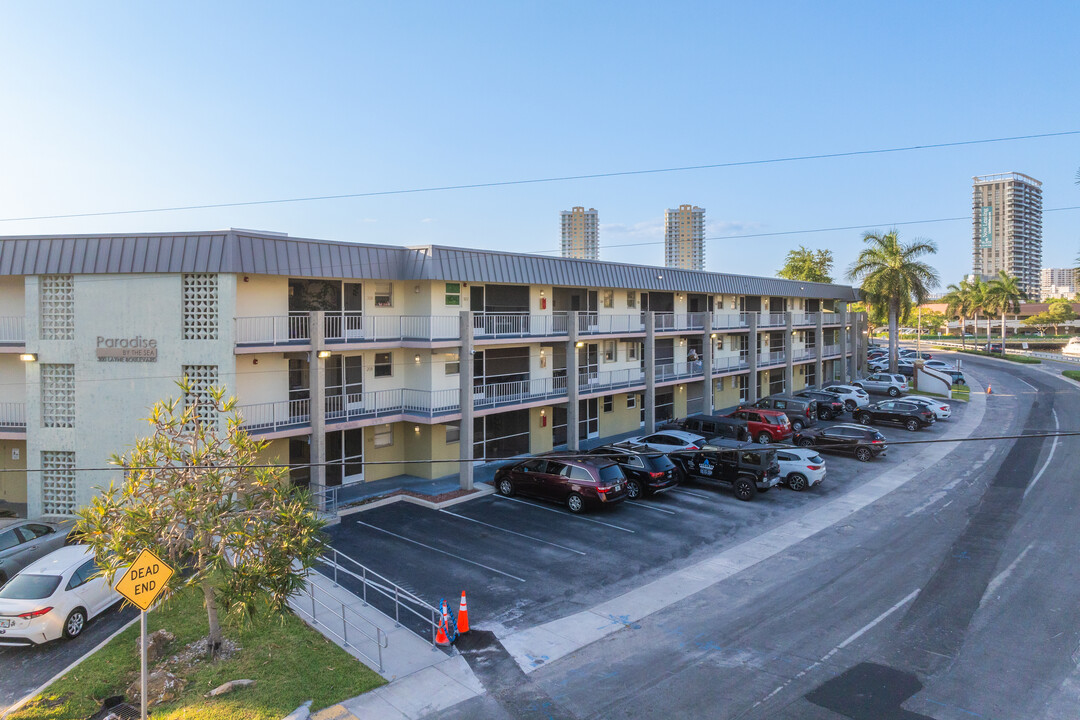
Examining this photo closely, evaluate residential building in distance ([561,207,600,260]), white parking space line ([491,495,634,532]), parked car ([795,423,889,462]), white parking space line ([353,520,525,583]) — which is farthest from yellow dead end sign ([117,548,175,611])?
residential building in distance ([561,207,600,260])

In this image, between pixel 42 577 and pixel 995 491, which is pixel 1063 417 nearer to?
pixel 995 491

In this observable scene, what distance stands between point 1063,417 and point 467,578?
36.9 m

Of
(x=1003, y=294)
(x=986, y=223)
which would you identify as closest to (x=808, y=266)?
(x=1003, y=294)

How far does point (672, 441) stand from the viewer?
25.5 metres

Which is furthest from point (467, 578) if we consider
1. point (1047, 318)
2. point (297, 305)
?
point (1047, 318)

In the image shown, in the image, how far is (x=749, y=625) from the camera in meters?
12.3

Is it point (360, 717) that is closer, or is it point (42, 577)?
point (360, 717)

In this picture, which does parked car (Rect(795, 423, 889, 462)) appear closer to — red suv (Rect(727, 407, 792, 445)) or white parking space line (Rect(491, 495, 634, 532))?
red suv (Rect(727, 407, 792, 445))

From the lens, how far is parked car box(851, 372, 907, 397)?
4588 centimetres

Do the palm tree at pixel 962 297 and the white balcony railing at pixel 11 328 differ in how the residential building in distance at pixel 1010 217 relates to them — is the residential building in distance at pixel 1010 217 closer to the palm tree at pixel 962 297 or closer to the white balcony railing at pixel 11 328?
the palm tree at pixel 962 297

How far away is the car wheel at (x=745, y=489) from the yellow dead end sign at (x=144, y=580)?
1690 centimetres

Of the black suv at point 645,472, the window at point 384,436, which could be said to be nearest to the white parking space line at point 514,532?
the black suv at point 645,472

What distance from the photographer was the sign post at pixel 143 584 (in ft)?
27.7

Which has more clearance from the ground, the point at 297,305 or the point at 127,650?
the point at 297,305
